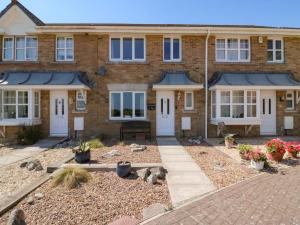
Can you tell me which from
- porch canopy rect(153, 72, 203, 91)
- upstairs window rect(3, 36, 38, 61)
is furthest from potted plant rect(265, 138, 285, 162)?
upstairs window rect(3, 36, 38, 61)

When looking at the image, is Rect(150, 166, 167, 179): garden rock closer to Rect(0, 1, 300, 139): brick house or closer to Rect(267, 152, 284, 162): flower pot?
Rect(267, 152, 284, 162): flower pot

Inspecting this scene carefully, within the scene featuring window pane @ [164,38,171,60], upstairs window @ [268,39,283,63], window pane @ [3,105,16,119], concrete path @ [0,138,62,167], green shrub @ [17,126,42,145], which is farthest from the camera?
upstairs window @ [268,39,283,63]

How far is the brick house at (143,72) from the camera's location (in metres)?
15.4

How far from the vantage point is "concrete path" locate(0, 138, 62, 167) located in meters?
10.1

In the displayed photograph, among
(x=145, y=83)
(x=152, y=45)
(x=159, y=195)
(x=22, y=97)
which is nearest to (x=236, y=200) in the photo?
(x=159, y=195)

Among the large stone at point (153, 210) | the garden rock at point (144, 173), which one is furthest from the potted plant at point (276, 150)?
the large stone at point (153, 210)

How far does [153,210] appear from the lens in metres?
5.01

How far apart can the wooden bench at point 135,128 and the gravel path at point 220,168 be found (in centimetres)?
401

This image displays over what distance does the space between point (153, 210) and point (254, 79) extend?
1262 cm

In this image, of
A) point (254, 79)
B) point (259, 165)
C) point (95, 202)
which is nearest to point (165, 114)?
point (254, 79)

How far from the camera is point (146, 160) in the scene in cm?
924

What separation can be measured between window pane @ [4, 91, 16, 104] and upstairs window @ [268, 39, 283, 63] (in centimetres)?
1568

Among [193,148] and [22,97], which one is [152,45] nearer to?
[193,148]

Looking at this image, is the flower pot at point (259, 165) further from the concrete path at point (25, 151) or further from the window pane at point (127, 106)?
the window pane at point (127, 106)
